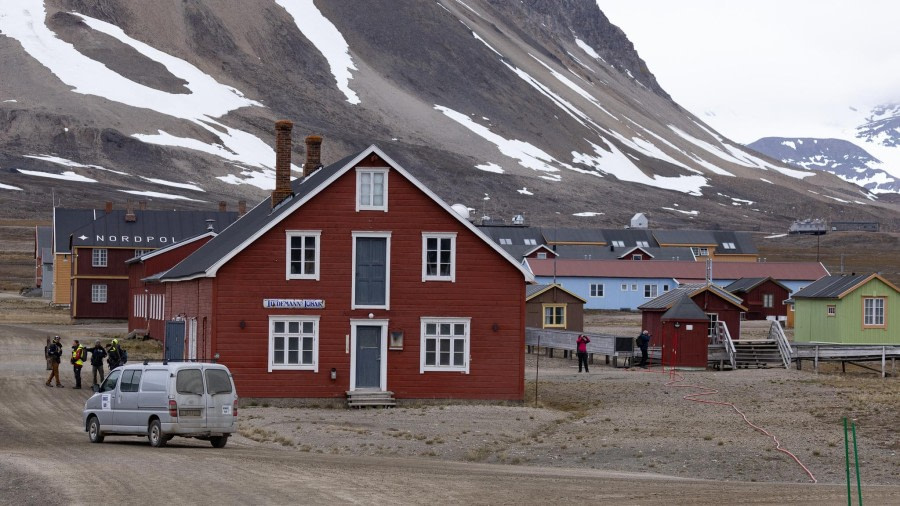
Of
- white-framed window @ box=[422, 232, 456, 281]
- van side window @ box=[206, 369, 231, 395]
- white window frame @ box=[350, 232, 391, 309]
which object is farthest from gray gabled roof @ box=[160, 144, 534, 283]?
van side window @ box=[206, 369, 231, 395]

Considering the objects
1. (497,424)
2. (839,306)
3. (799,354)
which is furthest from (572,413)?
(839,306)

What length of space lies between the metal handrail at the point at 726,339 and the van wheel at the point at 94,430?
112ft

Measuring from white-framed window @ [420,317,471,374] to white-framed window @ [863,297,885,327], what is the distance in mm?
28300

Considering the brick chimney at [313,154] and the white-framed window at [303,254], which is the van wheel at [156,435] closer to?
the white-framed window at [303,254]

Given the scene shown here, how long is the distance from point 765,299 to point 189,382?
7497cm

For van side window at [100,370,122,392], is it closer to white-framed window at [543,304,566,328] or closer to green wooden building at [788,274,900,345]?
green wooden building at [788,274,900,345]

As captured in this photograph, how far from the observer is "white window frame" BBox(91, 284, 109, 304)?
294ft

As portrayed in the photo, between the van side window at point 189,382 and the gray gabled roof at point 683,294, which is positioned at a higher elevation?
the gray gabled roof at point 683,294

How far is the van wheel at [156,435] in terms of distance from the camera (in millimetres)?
28969

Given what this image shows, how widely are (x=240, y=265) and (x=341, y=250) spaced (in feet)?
10.1

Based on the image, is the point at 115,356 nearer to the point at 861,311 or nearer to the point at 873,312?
the point at 861,311

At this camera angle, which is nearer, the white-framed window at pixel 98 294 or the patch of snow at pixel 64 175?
the white-framed window at pixel 98 294

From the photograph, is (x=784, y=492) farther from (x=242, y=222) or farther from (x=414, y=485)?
(x=242, y=222)

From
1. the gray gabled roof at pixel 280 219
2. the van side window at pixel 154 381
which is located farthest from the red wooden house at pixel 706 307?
the van side window at pixel 154 381
